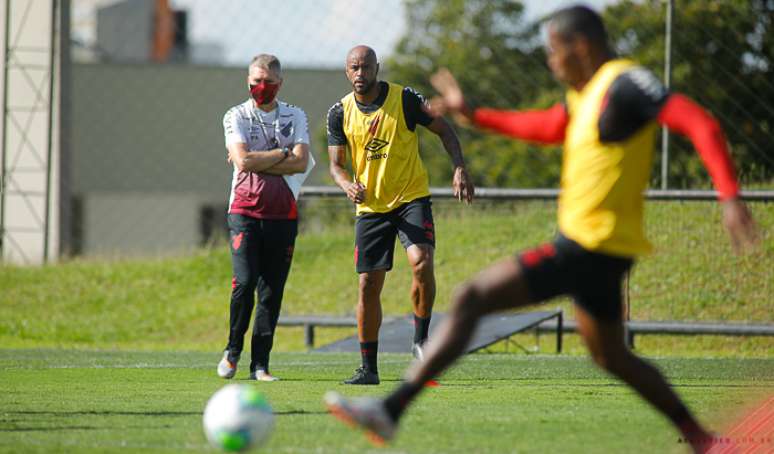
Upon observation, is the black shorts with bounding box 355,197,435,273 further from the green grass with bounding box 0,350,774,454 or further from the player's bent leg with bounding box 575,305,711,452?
the player's bent leg with bounding box 575,305,711,452

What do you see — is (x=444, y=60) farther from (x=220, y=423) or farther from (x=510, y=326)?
(x=220, y=423)

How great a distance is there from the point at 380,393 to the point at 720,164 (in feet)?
12.6

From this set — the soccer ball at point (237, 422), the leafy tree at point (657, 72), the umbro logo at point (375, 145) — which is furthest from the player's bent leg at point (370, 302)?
the leafy tree at point (657, 72)

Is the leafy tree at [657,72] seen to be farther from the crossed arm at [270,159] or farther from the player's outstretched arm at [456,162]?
the crossed arm at [270,159]

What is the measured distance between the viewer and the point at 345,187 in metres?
9.41

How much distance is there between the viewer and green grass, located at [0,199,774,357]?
15.5 m

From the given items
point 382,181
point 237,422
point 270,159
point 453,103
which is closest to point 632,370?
point 453,103

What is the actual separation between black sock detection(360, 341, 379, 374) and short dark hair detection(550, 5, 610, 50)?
13.6 feet

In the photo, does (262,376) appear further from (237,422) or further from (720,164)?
(720,164)

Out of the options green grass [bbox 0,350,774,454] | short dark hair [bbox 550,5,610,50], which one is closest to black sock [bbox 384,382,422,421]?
green grass [bbox 0,350,774,454]

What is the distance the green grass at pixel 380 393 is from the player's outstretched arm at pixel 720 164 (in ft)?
4.26

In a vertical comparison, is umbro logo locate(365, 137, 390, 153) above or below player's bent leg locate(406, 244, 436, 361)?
above

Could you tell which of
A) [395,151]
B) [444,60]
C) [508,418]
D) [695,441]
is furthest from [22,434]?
[444,60]

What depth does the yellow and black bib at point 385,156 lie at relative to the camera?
949 cm
